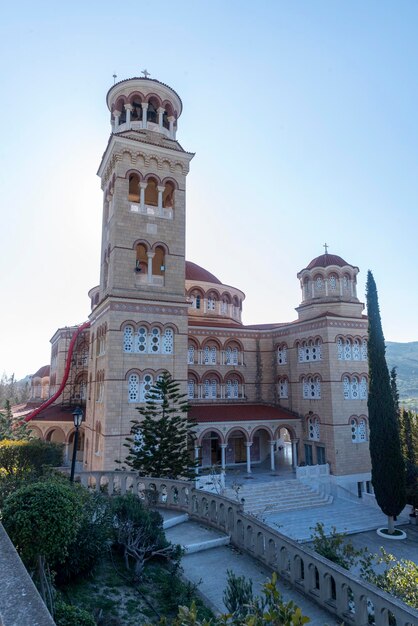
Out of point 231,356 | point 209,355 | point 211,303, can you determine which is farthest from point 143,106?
point 231,356

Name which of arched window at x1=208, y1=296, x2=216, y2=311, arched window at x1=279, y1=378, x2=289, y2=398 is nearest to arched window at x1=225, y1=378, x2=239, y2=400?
arched window at x1=279, y1=378, x2=289, y2=398

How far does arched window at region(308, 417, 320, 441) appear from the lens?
77.3 feet

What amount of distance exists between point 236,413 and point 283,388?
184 inches

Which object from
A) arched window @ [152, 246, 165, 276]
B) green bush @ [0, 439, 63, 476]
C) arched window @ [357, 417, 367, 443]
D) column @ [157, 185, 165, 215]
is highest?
column @ [157, 185, 165, 215]

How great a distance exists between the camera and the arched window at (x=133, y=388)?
58.9 ft

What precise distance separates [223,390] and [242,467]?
198 inches

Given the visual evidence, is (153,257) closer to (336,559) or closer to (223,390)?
(223,390)

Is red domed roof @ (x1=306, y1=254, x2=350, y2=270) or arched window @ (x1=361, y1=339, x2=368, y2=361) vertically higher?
red domed roof @ (x1=306, y1=254, x2=350, y2=270)

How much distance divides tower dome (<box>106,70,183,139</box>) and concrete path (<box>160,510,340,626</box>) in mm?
18734

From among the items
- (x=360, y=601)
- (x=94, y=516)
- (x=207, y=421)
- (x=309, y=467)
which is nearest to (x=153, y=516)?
(x=94, y=516)

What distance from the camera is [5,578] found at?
152 inches

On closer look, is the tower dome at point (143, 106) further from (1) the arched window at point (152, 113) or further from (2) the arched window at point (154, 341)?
(2) the arched window at point (154, 341)

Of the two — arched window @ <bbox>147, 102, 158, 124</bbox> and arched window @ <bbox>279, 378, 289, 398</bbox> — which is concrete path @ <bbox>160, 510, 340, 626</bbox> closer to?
arched window @ <bbox>279, 378, 289, 398</bbox>

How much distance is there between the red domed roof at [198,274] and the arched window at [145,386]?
12478 mm
